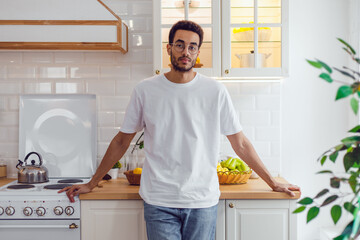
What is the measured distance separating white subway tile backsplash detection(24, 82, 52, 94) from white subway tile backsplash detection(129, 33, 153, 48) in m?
0.69

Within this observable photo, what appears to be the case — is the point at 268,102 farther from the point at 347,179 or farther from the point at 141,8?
the point at 347,179

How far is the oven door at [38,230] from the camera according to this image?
221 cm

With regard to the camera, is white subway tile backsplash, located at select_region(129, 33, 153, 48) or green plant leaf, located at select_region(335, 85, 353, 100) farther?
white subway tile backsplash, located at select_region(129, 33, 153, 48)

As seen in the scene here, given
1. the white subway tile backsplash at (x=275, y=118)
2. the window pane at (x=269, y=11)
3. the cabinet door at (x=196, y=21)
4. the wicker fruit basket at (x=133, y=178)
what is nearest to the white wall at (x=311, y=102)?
the white subway tile backsplash at (x=275, y=118)

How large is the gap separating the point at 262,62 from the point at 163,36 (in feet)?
2.11

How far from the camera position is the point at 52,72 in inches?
111

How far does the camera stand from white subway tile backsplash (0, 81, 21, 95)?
9.29 ft

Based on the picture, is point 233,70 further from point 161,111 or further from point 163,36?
point 161,111

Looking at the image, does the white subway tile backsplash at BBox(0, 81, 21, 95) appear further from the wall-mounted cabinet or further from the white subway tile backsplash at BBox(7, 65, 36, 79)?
the wall-mounted cabinet

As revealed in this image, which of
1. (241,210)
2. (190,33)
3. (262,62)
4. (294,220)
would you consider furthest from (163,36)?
(294,220)

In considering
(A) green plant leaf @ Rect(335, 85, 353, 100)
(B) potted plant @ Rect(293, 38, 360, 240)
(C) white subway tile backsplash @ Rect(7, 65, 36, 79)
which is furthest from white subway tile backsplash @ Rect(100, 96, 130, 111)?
(A) green plant leaf @ Rect(335, 85, 353, 100)

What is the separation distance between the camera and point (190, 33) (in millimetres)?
2006

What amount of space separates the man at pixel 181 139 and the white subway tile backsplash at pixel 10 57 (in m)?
1.23

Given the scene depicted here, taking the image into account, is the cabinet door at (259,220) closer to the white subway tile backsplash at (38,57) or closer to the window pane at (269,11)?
the window pane at (269,11)
